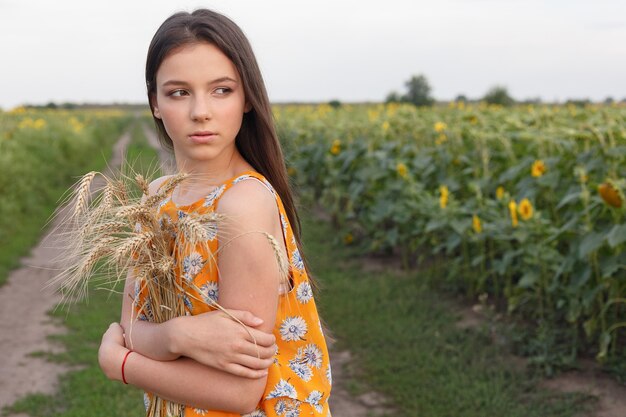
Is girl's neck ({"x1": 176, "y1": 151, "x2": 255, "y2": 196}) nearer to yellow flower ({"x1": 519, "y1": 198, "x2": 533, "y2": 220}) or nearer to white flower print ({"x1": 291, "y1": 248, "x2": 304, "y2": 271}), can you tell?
white flower print ({"x1": 291, "y1": 248, "x2": 304, "y2": 271})

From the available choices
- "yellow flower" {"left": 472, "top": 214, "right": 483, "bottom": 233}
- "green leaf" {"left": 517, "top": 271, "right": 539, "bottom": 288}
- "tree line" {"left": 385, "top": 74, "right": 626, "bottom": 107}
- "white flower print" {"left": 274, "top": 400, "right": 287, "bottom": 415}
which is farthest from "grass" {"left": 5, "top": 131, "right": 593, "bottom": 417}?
"tree line" {"left": 385, "top": 74, "right": 626, "bottom": 107}

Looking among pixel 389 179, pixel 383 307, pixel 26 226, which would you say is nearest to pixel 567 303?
pixel 383 307

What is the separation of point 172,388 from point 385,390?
2.69 m

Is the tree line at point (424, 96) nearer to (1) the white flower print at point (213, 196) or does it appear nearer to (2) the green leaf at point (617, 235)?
(2) the green leaf at point (617, 235)

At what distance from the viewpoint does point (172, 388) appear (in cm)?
136

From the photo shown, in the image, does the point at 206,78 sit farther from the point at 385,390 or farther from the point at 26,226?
the point at 26,226

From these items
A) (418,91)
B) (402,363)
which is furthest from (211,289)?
(418,91)

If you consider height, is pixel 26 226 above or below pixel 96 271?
below

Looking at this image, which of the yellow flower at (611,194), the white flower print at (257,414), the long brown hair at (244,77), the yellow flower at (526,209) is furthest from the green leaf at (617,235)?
the white flower print at (257,414)

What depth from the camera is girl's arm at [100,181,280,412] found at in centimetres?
133

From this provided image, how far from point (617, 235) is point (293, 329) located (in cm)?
239

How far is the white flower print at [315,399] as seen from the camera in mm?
1462

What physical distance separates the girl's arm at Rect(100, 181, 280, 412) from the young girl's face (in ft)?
0.36

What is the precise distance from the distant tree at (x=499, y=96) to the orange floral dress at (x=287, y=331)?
71.5ft
